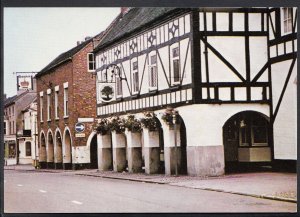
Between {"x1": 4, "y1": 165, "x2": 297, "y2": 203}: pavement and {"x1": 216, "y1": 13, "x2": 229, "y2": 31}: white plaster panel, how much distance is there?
14.8 feet

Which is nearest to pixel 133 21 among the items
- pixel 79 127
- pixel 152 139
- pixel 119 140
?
pixel 119 140

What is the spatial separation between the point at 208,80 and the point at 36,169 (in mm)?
9227

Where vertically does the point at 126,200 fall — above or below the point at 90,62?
below

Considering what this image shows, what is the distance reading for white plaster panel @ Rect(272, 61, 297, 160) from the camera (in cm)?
2064

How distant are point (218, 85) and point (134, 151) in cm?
620

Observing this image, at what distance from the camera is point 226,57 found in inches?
889

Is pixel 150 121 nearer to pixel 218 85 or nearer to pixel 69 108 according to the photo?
pixel 218 85

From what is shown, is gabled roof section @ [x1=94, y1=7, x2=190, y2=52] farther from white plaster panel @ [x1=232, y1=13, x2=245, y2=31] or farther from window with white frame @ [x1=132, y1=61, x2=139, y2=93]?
white plaster panel @ [x1=232, y1=13, x2=245, y2=31]

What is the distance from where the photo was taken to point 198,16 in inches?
888

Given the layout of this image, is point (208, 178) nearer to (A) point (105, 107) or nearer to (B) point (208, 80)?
(B) point (208, 80)

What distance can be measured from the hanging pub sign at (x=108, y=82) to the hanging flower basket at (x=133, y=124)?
3.73 ft

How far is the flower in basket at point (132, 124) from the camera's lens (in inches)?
1045

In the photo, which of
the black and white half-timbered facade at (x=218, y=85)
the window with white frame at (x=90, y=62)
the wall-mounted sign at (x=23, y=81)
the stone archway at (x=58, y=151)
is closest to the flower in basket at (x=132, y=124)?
the black and white half-timbered facade at (x=218, y=85)

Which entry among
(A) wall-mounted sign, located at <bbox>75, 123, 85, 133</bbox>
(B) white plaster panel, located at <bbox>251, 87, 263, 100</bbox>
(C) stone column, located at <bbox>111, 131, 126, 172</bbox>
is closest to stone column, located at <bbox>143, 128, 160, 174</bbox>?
(C) stone column, located at <bbox>111, 131, 126, 172</bbox>
